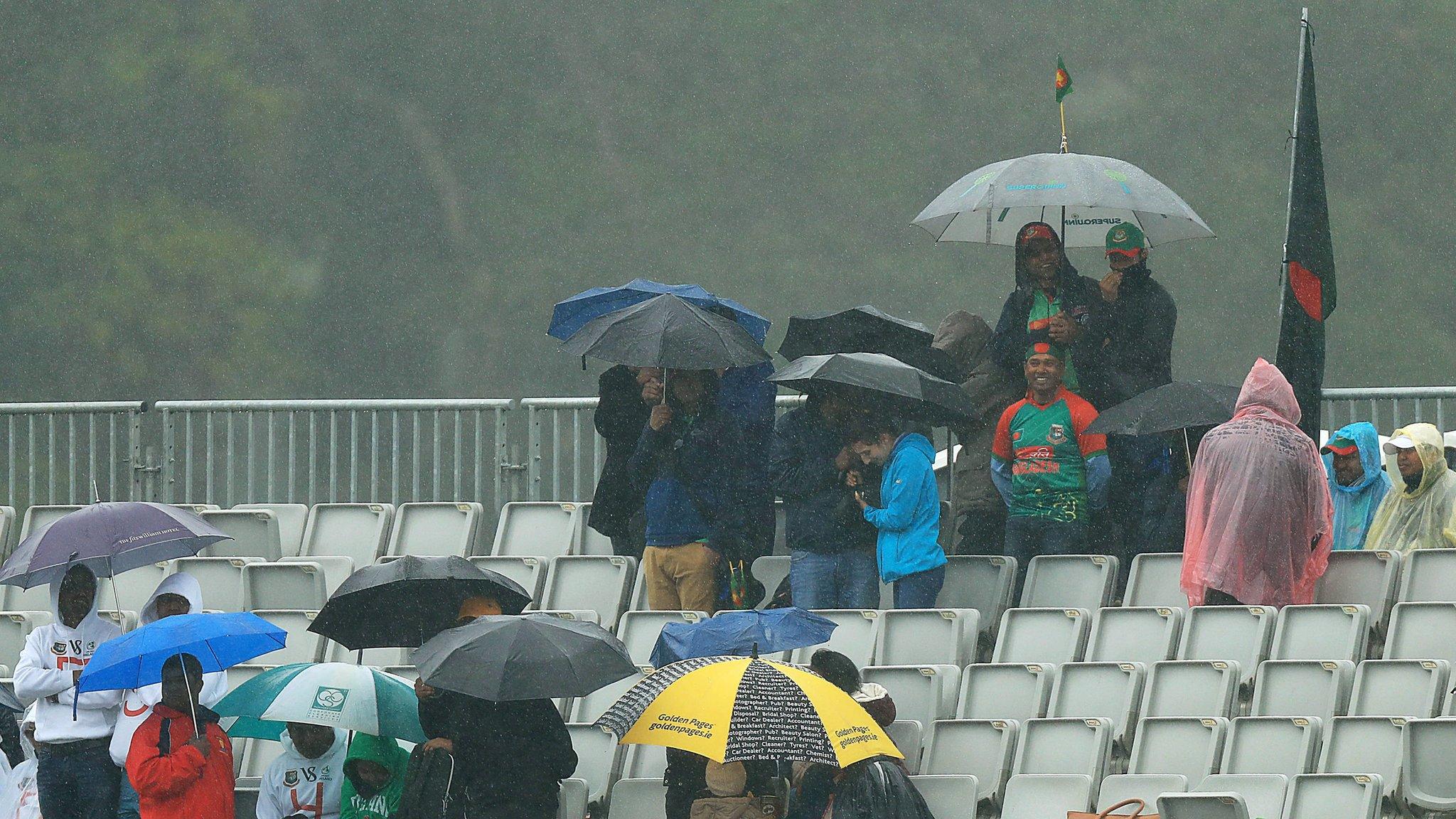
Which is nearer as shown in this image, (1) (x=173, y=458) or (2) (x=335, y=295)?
(1) (x=173, y=458)

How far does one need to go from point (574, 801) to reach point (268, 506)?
380 cm

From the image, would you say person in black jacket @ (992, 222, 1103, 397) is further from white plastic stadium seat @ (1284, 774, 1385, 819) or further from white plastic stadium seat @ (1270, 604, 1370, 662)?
white plastic stadium seat @ (1284, 774, 1385, 819)

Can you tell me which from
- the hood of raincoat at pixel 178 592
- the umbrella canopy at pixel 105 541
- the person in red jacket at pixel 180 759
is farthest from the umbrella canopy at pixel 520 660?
the umbrella canopy at pixel 105 541

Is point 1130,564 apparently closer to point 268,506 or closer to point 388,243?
point 268,506

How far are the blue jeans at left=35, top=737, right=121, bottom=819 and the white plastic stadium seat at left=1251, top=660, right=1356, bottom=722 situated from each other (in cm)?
395

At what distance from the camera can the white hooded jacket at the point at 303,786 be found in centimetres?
715

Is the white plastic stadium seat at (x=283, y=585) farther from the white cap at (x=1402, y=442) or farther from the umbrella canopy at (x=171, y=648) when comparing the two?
the white cap at (x=1402, y=442)

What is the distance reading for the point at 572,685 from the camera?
669cm

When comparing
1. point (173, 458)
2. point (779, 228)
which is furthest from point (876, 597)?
point (779, 228)

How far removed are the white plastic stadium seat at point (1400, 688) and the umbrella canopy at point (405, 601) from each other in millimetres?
2850

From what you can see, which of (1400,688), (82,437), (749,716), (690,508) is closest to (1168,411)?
(1400,688)

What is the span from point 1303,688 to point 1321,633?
1.55 feet

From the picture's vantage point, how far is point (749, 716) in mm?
6414

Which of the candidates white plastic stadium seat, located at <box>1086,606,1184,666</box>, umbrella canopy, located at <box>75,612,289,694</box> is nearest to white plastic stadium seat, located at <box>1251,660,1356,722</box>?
white plastic stadium seat, located at <box>1086,606,1184,666</box>
